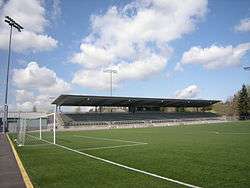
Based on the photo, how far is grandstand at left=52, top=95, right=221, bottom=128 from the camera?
223ft

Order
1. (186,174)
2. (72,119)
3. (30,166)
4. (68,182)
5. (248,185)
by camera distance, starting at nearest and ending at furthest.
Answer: (248,185) → (68,182) → (186,174) → (30,166) → (72,119)

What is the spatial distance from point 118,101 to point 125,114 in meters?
7.27

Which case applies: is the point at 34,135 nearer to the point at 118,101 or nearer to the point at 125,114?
the point at 118,101

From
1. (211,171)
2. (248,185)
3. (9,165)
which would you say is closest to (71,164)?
(9,165)

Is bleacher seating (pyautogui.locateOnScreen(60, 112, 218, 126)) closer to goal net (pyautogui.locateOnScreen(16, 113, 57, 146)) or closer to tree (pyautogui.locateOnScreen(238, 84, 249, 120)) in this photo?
goal net (pyautogui.locateOnScreen(16, 113, 57, 146))

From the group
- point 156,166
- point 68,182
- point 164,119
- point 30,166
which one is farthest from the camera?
point 164,119

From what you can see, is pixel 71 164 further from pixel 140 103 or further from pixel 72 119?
pixel 140 103

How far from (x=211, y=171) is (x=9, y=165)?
7130 mm

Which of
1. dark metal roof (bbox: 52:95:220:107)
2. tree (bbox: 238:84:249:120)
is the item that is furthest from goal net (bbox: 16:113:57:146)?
tree (bbox: 238:84:249:120)

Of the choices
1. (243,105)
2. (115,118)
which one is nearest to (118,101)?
(115,118)

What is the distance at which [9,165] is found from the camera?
11.5m

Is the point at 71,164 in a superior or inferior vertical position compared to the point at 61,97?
inferior

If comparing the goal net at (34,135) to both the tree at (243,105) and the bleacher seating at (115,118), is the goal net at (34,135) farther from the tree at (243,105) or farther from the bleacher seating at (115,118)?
the tree at (243,105)

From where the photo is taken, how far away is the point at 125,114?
79.9 meters
